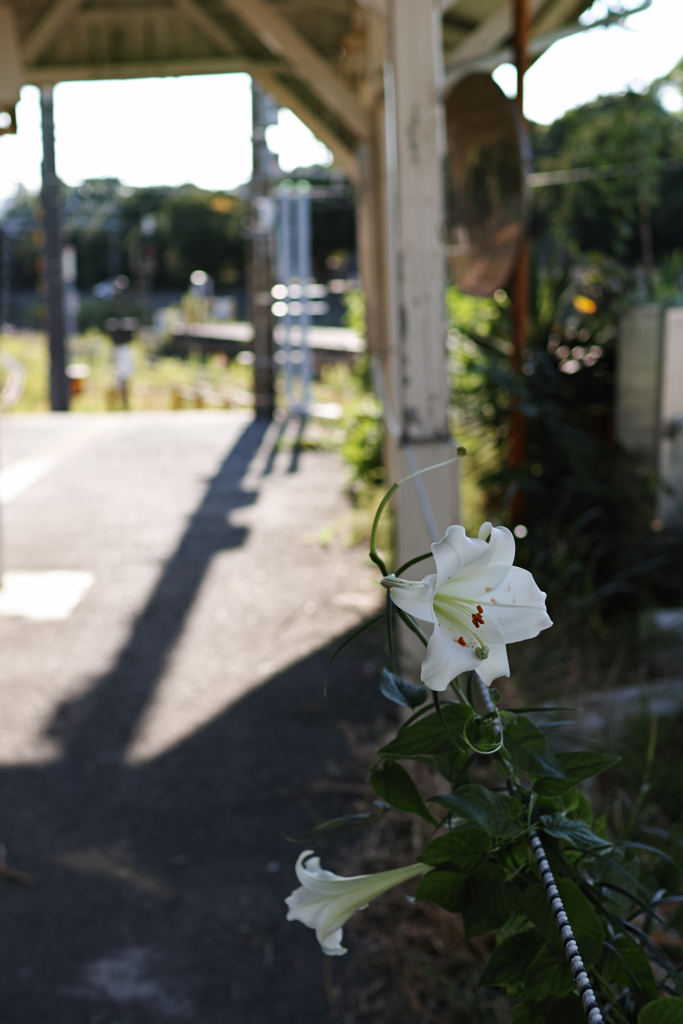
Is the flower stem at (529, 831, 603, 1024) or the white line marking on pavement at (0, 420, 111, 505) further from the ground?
the flower stem at (529, 831, 603, 1024)

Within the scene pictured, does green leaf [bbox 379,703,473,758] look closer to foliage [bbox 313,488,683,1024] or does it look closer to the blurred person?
foliage [bbox 313,488,683,1024]

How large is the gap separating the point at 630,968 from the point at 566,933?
0.45ft

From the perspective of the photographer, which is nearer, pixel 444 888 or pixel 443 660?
pixel 443 660

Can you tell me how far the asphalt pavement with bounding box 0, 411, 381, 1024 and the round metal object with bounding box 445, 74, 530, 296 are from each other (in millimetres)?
1608

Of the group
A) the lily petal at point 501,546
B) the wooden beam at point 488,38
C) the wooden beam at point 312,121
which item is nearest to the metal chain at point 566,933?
the lily petal at point 501,546

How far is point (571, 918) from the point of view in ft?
2.47

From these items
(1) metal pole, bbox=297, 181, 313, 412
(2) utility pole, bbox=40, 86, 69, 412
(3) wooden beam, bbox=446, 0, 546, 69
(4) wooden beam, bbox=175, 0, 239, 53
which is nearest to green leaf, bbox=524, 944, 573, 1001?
(3) wooden beam, bbox=446, 0, 546, 69

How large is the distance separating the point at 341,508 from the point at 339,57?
122 inches

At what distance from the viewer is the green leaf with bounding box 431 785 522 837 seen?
75 cm

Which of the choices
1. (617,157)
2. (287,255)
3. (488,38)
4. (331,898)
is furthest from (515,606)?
(287,255)

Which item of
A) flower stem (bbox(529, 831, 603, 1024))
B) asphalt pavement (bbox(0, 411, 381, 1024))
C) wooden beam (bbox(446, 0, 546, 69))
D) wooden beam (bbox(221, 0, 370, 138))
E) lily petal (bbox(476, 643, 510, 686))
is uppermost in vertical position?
wooden beam (bbox(446, 0, 546, 69))

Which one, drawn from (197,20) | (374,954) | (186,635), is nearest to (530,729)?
(374,954)

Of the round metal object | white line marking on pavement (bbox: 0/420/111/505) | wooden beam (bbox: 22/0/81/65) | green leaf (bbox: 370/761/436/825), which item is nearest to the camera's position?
green leaf (bbox: 370/761/436/825)

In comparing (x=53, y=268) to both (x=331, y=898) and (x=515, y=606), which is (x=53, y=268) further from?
(x=515, y=606)
